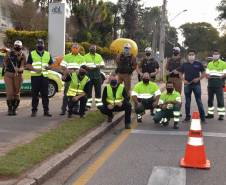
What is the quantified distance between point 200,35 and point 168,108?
439 ft

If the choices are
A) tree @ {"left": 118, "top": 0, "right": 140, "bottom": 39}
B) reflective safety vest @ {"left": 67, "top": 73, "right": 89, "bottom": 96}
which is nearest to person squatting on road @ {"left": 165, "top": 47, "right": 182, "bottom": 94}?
reflective safety vest @ {"left": 67, "top": 73, "right": 89, "bottom": 96}

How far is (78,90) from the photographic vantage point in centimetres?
1259

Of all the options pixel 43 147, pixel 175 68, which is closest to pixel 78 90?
pixel 175 68

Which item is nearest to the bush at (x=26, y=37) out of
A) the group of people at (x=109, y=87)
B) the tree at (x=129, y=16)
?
the group of people at (x=109, y=87)

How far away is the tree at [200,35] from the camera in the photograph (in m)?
138

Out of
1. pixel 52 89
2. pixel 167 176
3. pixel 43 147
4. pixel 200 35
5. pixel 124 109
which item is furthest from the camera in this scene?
pixel 200 35

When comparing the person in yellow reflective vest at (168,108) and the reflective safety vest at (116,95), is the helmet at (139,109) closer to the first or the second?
the person in yellow reflective vest at (168,108)

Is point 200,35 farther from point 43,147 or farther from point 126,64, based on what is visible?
point 43,147

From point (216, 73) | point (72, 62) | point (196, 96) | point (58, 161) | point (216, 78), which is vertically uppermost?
point (72, 62)

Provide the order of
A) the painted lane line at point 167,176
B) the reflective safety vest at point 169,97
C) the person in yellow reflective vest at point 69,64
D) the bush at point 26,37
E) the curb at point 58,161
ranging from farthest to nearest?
1. the bush at point 26,37
2. the person in yellow reflective vest at point 69,64
3. the reflective safety vest at point 169,97
4. the painted lane line at point 167,176
5. the curb at point 58,161

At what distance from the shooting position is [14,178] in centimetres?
674

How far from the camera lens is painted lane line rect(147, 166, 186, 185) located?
7.16 m

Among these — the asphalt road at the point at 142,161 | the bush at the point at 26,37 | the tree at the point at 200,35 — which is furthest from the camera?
the tree at the point at 200,35

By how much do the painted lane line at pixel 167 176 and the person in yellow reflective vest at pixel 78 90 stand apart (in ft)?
15.5
